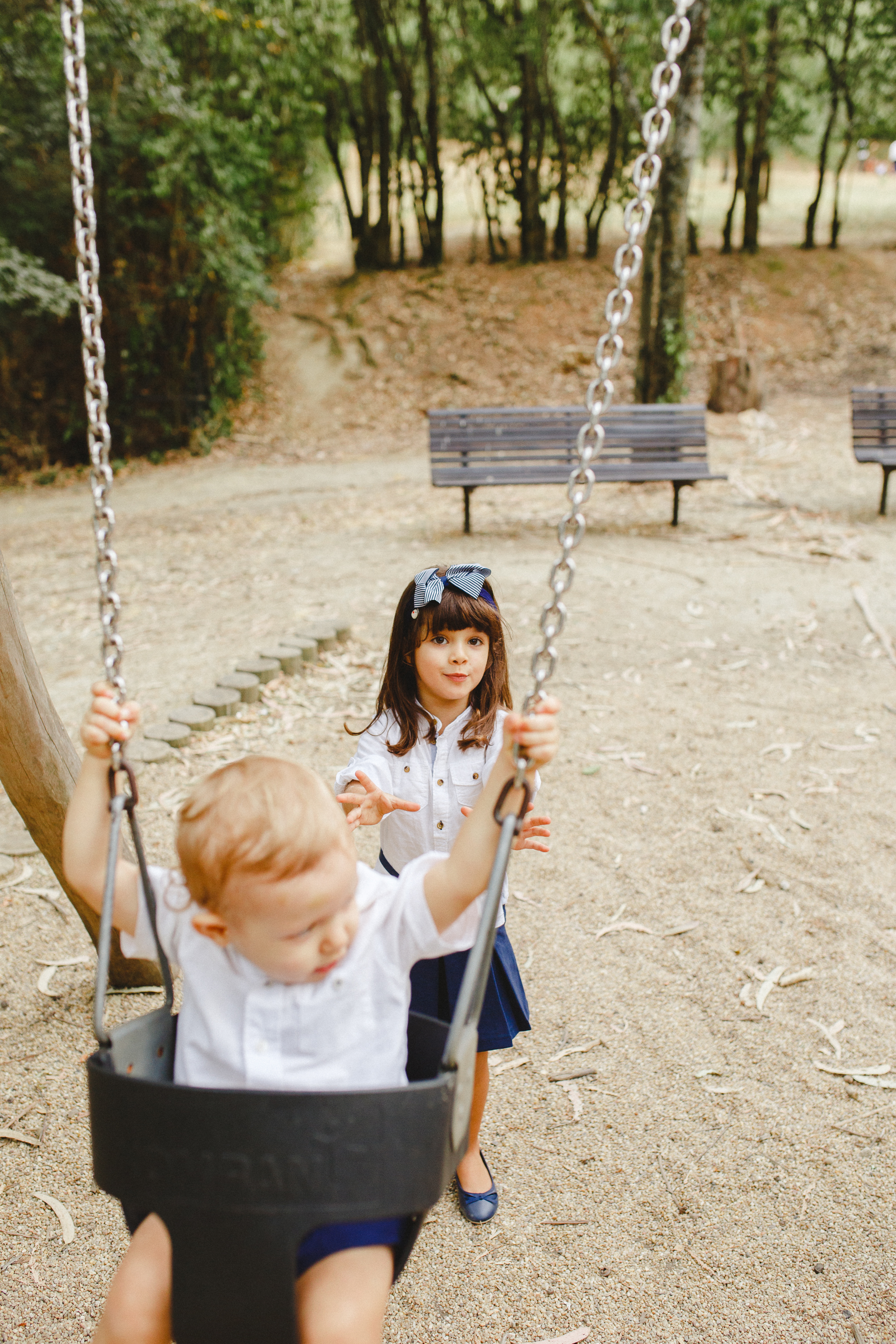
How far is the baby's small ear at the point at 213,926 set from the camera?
54.9 inches

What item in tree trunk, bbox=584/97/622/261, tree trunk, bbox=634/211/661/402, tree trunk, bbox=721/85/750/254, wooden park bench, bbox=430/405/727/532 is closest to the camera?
wooden park bench, bbox=430/405/727/532

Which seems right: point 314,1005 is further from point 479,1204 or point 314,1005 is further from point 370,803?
point 479,1204

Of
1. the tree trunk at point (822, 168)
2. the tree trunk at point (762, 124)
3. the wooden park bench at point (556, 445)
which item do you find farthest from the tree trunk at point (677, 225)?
the tree trunk at point (822, 168)

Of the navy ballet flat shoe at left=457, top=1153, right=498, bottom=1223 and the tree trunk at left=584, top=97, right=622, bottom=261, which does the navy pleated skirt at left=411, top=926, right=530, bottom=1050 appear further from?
the tree trunk at left=584, top=97, right=622, bottom=261

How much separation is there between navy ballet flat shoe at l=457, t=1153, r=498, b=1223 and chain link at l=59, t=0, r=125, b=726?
135 cm

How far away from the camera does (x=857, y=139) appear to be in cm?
1680

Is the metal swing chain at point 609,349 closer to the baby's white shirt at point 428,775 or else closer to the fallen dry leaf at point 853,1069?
the baby's white shirt at point 428,775

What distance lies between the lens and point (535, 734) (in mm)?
1373

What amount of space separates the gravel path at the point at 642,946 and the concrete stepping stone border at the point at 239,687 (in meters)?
0.09

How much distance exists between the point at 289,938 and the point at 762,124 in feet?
58.5

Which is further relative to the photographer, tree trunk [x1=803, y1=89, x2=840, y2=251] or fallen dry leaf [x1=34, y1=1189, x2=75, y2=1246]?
tree trunk [x1=803, y1=89, x2=840, y2=251]

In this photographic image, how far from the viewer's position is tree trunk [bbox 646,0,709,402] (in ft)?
27.8

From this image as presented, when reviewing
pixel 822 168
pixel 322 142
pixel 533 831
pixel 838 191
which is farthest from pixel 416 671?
pixel 322 142

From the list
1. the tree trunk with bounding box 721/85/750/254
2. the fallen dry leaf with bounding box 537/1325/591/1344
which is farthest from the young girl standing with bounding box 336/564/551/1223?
the tree trunk with bounding box 721/85/750/254
